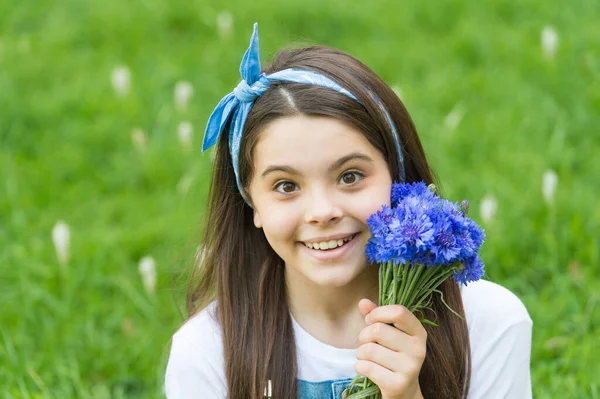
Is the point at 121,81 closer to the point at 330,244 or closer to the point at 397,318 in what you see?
the point at 330,244

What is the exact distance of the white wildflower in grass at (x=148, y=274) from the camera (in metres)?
3.87

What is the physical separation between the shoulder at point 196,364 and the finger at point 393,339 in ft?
1.98

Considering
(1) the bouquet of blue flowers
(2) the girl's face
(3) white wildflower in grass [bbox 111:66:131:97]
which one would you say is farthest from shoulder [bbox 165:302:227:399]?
(3) white wildflower in grass [bbox 111:66:131:97]

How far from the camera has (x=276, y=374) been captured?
9.04 ft

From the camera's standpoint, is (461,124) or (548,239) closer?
(548,239)

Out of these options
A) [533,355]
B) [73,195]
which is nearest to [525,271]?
[533,355]

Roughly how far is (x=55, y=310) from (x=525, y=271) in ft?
6.27

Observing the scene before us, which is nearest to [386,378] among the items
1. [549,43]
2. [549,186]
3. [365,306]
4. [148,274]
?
[365,306]

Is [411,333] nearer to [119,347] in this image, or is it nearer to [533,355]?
[533,355]

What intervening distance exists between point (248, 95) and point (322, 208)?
0.42m

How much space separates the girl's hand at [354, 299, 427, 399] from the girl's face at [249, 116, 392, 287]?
0.18 metres

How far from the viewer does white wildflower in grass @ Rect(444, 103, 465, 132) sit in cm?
484

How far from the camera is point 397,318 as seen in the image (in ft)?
7.54

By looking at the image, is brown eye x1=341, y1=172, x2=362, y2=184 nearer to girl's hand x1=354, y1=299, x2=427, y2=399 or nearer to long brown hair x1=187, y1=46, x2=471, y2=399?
long brown hair x1=187, y1=46, x2=471, y2=399
